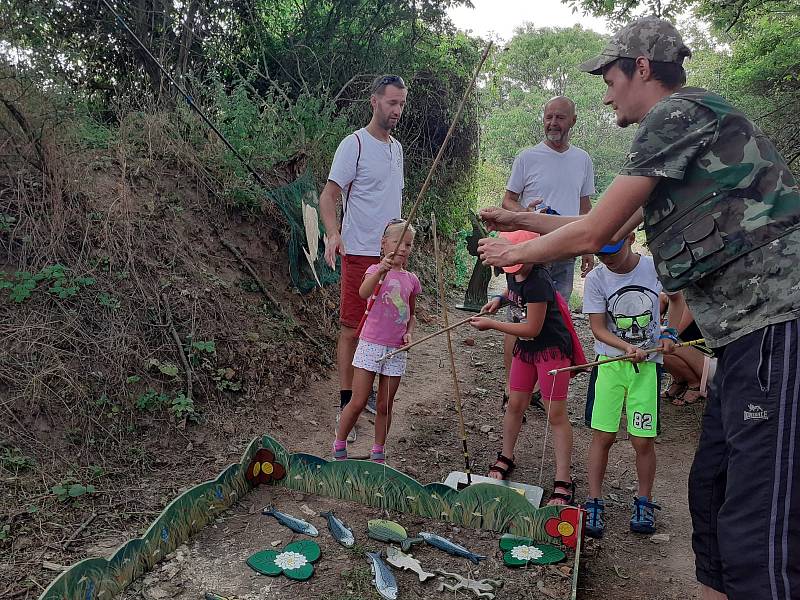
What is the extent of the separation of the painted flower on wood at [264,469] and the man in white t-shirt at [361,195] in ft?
2.95

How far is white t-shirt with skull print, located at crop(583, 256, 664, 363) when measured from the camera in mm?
3092

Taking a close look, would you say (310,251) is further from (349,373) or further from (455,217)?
(455,217)

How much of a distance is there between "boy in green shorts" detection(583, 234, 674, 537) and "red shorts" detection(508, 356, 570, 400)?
157 millimetres

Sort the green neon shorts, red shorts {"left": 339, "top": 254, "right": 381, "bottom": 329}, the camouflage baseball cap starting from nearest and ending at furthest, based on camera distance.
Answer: the camouflage baseball cap < the green neon shorts < red shorts {"left": 339, "top": 254, "right": 381, "bottom": 329}

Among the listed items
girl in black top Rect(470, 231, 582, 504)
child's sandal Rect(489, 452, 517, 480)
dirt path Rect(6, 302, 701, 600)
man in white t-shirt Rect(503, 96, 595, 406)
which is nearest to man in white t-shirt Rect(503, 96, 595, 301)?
man in white t-shirt Rect(503, 96, 595, 406)

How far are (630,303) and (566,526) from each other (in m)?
1.15

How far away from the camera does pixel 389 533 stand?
2.83m

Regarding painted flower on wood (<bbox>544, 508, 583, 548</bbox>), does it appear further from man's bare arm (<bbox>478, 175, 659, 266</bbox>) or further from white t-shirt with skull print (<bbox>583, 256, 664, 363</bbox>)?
man's bare arm (<bbox>478, 175, 659, 266</bbox>)

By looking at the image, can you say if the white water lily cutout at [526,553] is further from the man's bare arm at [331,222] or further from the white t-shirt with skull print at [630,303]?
the man's bare arm at [331,222]

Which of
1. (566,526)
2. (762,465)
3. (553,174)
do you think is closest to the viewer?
(762,465)

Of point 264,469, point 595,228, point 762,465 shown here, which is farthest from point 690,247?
point 264,469

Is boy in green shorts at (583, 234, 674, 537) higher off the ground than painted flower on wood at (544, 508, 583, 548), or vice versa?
boy in green shorts at (583, 234, 674, 537)

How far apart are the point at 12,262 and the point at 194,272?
3.86 feet

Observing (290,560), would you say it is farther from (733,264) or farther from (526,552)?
(733,264)
